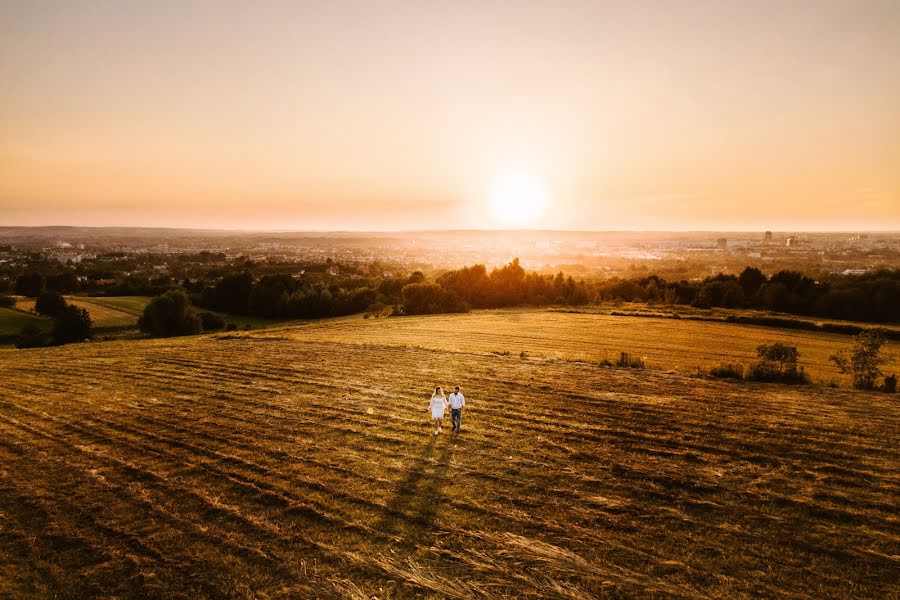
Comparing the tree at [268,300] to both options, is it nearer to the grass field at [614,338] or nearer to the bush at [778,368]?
the grass field at [614,338]

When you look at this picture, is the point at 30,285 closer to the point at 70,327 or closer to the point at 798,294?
the point at 70,327

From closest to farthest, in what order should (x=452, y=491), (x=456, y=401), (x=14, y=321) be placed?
(x=452, y=491) → (x=456, y=401) → (x=14, y=321)

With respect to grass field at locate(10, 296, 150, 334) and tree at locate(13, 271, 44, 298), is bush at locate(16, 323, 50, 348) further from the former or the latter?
tree at locate(13, 271, 44, 298)

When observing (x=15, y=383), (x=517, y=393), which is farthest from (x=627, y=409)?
(x=15, y=383)

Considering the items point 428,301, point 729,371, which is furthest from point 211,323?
point 729,371

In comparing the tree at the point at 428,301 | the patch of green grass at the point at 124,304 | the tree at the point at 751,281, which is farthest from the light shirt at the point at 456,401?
the tree at the point at 751,281
